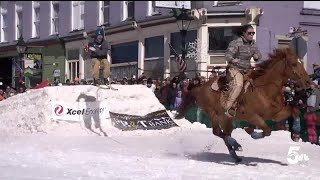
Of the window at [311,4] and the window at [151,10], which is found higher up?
the window at [151,10]

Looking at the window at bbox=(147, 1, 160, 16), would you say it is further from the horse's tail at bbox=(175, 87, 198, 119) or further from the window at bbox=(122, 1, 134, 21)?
the horse's tail at bbox=(175, 87, 198, 119)

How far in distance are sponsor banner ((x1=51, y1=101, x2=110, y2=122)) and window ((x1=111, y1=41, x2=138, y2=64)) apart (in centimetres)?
1236

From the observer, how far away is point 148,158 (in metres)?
10.4

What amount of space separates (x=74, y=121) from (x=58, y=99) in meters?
0.85

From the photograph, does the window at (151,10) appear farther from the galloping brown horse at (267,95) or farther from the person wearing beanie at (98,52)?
the galloping brown horse at (267,95)

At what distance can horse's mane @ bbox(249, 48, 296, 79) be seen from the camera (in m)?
10.00

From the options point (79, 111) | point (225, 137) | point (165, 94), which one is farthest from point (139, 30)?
point (225, 137)

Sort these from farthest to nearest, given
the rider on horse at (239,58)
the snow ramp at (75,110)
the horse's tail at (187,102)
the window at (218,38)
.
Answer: the window at (218,38), the snow ramp at (75,110), the horse's tail at (187,102), the rider on horse at (239,58)

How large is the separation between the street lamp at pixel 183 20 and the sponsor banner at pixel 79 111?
7733mm

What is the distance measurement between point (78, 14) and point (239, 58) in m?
22.4

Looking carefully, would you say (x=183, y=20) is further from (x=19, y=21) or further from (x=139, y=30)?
(x=19, y=21)

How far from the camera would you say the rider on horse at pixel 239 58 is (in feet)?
32.7

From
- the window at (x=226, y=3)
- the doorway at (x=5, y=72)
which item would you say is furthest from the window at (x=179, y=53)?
the doorway at (x=5, y=72)

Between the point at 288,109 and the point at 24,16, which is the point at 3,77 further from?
the point at 288,109
